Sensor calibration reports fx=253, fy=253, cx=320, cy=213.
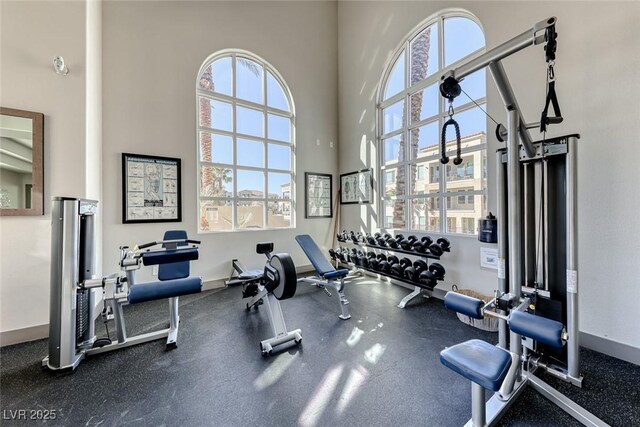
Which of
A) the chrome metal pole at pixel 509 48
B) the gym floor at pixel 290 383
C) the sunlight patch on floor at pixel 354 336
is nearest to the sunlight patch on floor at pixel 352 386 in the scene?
the gym floor at pixel 290 383

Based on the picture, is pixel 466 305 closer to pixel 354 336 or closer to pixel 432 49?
pixel 354 336

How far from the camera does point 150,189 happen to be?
3580mm

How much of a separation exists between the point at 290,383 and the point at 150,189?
10.5ft

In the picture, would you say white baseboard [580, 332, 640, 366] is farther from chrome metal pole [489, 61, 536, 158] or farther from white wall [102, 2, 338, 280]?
white wall [102, 2, 338, 280]

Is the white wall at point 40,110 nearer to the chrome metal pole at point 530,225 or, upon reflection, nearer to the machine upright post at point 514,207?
the machine upright post at point 514,207

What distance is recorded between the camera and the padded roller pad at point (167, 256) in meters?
2.12

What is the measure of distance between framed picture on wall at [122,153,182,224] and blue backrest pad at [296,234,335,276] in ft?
6.29

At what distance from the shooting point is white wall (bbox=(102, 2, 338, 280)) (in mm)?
3365

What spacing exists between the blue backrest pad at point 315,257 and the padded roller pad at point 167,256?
151 centimetres

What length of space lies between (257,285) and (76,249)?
58.8 inches

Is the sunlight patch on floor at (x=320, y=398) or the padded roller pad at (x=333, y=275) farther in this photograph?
the padded roller pad at (x=333, y=275)

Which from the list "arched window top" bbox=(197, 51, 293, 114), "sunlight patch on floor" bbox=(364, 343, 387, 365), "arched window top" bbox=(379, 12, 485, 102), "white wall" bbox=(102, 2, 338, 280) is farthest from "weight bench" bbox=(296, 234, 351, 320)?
"arched window top" bbox=(379, 12, 485, 102)

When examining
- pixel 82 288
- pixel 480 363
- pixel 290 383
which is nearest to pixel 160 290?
pixel 82 288

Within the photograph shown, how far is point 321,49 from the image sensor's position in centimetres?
525
